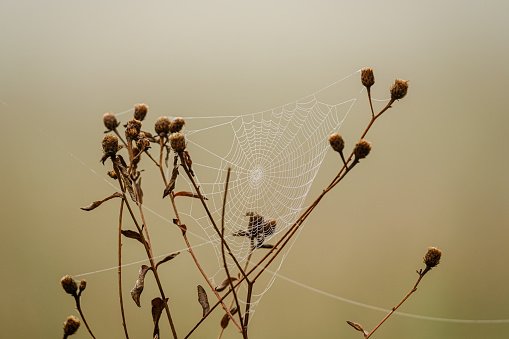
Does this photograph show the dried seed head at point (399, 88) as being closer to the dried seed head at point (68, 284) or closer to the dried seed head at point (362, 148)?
the dried seed head at point (362, 148)

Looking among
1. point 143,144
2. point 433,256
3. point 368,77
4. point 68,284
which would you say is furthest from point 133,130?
point 433,256

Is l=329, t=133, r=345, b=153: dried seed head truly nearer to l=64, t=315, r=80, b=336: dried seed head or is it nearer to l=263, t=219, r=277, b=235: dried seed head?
l=263, t=219, r=277, b=235: dried seed head

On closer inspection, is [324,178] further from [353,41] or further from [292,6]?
[292,6]

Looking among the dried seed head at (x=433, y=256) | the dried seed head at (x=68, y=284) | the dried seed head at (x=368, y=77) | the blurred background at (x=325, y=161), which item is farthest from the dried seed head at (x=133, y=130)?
the blurred background at (x=325, y=161)

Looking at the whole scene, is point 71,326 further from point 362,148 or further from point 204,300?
point 362,148

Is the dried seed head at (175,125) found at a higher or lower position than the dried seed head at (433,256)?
higher
